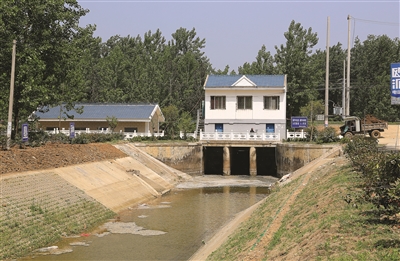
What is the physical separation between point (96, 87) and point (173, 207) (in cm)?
5724

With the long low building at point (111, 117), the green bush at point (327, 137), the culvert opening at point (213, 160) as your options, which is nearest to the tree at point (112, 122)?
the long low building at point (111, 117)

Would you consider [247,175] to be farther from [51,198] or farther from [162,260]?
[162,260]

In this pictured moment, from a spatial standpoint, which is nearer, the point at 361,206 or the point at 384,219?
the point at 384,219

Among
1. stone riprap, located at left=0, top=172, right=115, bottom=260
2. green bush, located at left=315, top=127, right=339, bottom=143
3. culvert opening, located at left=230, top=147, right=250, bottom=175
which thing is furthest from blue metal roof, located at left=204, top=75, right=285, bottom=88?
stone riprap, located at left=0, top=172, right=115, bottom=260

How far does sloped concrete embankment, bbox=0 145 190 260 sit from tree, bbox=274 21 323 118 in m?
40.4

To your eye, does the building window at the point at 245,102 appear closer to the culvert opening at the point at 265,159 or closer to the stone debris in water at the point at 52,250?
the culvert opening at the point at 265,159

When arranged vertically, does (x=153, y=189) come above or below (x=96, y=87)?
below

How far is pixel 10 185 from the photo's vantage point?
76.0 ft

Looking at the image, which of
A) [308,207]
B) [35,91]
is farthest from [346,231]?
[35,91]

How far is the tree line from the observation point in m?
35.6

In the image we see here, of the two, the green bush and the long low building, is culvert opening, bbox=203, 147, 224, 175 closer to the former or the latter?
the long low building

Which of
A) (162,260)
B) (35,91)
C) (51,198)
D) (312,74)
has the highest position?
(312,74)

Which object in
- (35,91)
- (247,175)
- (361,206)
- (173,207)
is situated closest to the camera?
(361,206)

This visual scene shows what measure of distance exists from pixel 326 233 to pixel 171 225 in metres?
13.9
